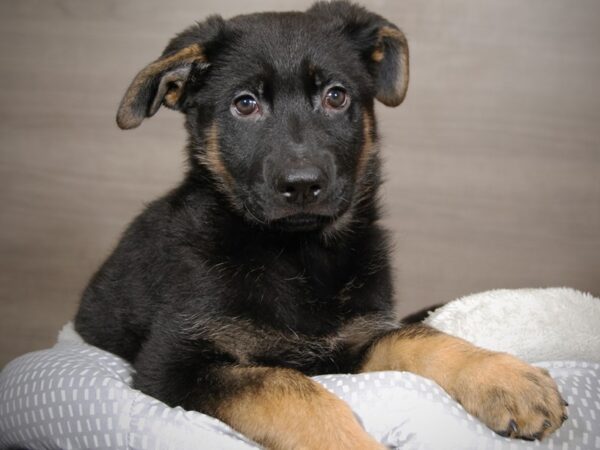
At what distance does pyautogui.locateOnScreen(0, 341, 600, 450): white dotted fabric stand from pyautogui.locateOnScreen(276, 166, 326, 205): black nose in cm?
57

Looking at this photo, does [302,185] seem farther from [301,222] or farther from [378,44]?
[378,44]

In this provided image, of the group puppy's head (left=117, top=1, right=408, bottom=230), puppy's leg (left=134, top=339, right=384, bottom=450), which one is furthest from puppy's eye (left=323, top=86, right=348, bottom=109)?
puppy's leg (left=134, top=339, right=384, bottom=450)

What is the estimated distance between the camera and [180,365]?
2.41 m

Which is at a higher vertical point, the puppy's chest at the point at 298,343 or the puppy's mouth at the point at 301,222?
the puppy's mouth at the point at 301,222

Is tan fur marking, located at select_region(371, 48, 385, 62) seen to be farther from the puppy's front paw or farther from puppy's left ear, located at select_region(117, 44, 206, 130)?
the puppy's front paw

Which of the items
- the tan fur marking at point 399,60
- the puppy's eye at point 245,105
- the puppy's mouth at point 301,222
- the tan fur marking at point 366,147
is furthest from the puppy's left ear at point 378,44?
the puppy's mouth at point 301,222

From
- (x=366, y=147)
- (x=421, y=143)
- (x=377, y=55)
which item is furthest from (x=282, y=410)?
(x=421, y=143)

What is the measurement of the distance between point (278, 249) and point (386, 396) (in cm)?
74

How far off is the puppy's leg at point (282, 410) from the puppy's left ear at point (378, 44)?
1234 mm

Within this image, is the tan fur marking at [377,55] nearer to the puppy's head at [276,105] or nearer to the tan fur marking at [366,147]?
the puppy's head at [276,105]

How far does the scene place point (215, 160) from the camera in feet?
8.88

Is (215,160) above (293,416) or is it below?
above

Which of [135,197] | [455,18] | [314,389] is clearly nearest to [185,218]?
[314,389]

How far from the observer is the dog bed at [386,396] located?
7.01ft
